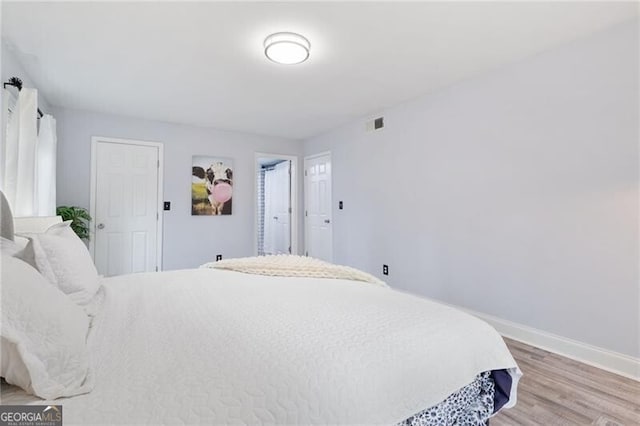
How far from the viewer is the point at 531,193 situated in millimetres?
2547

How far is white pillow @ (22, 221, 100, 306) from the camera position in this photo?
1.25m

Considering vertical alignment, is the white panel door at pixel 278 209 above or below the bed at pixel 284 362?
above

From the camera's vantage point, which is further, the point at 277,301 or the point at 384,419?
the point at 277,301

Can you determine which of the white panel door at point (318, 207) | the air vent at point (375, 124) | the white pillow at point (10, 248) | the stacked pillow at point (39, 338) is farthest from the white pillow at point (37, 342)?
the white panel door at point (318, 207)

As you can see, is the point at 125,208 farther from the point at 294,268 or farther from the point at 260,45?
the point at 294,268

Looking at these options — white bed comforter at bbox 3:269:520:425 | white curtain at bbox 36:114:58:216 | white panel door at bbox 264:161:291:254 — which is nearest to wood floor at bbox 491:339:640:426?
white bed comforter at bbox 3:269:520:425

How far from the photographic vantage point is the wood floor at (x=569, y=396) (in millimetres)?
1610

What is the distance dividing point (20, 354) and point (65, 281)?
2.46 ft

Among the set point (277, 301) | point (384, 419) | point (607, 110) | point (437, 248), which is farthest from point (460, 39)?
point (384, 419)

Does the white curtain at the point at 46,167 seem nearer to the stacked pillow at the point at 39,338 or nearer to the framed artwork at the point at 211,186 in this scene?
the framed artwork at the point at 211,186

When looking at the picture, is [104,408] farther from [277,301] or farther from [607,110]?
[607,110]

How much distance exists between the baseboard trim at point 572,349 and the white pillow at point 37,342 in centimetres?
296

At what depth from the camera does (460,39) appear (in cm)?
227

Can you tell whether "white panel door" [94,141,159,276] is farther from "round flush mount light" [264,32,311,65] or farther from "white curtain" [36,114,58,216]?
"round flush mount light" [264,32,311,65]
